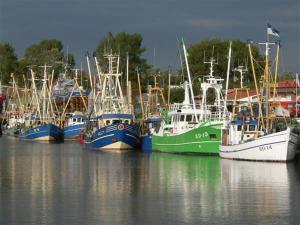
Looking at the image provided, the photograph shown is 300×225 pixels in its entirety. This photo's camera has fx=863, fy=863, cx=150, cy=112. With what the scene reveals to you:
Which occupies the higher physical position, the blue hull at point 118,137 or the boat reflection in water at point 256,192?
the blue hull at point 118,137

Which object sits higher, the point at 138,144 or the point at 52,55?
the point at 52,55

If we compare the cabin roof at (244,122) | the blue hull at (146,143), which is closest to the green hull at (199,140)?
the cabin roof at (244,122)

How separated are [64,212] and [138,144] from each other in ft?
153

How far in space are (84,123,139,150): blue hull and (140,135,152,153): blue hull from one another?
0.59 metres

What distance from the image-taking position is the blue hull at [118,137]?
A: 79.8 meters

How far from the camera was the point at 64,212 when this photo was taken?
120 ft

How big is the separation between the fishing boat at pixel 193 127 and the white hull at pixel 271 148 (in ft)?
21.6

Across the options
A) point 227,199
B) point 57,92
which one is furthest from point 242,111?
point 57,92

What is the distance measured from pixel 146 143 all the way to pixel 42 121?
39.7 metres

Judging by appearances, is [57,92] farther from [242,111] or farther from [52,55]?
[242,111]

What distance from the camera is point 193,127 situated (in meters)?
70.6

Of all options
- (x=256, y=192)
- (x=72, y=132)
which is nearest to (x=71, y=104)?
(x=72, y=132)

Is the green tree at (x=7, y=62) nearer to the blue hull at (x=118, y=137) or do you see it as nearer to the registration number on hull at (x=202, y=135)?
the blue hull at (x=118, y=137)

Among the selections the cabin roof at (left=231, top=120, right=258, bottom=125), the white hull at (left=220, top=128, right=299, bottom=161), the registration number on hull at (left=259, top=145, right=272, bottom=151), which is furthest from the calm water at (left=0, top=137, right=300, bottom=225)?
the cabin roof at (left=231, top=120, right=258, bottom=125)
